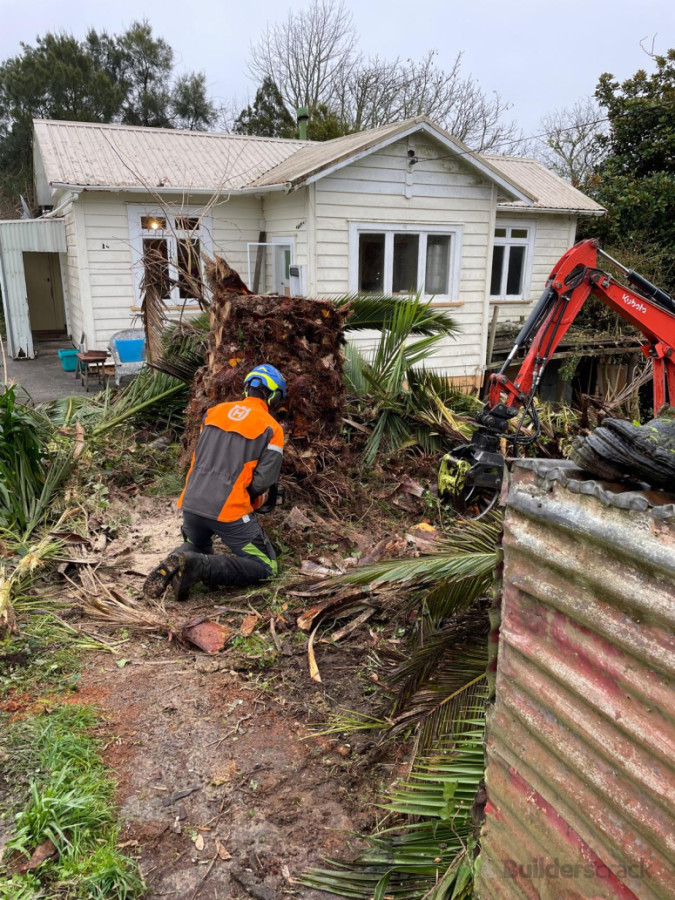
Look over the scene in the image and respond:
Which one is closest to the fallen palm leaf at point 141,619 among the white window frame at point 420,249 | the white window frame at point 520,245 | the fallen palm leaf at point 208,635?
the fallen palm leaf at point 208,635

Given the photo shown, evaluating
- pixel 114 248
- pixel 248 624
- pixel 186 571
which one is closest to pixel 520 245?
pixel 114 248

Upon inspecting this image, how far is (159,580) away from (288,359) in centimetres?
276

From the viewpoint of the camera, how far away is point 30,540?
18.8 ft

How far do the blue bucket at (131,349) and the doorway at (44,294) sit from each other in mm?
8479

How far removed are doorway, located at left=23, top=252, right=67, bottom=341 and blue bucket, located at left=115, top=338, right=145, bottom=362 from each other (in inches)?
334

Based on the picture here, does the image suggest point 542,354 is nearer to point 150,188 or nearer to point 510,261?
point 150,188

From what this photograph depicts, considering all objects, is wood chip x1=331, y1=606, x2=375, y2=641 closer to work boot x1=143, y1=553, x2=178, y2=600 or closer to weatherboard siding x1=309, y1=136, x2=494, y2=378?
work boot x1=143, y1=553, x2=178, y2=600

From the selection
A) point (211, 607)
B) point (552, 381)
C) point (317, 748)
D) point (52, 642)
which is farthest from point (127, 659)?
point (552, 381)

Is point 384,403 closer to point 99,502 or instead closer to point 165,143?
point 99,502

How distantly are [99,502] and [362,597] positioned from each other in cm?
320

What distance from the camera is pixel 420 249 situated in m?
12.4

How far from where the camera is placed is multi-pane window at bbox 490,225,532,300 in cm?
1524

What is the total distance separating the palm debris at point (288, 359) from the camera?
22.1 ft

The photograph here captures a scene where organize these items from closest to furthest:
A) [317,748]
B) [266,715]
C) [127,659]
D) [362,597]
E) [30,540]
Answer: [317,748], [266,715], [127,659], [362,597], [30,540]
